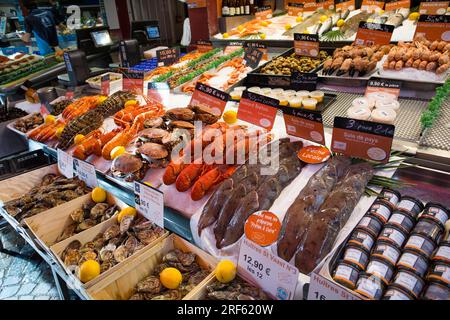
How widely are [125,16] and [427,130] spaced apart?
1254 centimetres

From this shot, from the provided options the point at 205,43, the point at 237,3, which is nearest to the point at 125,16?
the point at 237,3

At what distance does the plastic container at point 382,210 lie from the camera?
1.59 metres

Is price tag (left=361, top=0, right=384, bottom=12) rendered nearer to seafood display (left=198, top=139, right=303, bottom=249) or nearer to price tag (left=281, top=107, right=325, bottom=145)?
price tag (left=281, top=107, right=325, bottom=145)

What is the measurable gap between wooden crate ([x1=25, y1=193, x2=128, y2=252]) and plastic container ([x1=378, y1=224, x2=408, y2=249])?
5.63ft

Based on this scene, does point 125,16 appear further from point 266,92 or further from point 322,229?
point 322,229

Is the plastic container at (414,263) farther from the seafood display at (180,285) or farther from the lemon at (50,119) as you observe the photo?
the lemon at (50,119)

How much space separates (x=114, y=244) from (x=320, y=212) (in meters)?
1.30

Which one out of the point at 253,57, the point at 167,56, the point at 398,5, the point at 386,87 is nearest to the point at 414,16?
the point at 398,5

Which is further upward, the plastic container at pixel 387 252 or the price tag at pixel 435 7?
the price tag at pixel 435 7

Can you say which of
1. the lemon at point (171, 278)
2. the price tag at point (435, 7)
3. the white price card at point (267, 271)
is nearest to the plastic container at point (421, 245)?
the white price card at point (267, 271)

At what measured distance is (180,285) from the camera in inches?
71.3

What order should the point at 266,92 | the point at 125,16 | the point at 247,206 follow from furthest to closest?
the point at 125,16
the point at 266,92
the point at 247,206

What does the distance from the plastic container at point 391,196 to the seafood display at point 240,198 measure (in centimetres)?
51

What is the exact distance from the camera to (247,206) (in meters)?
1.73
